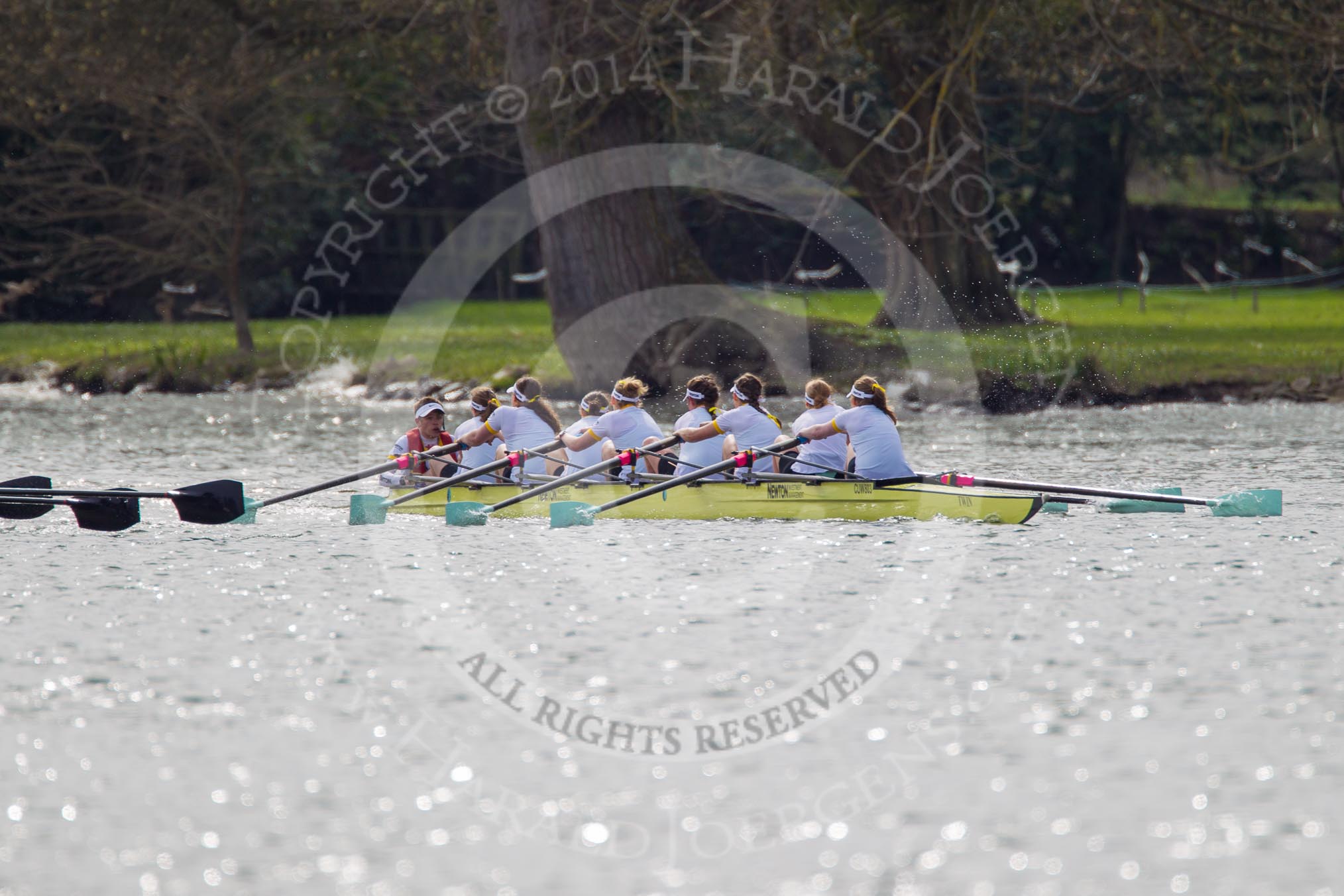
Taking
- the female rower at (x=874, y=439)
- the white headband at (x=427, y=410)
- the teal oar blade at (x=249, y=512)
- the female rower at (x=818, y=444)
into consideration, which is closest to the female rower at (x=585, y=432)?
the white headband at (x=427, y=410)

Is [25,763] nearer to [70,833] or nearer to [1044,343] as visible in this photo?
[70,833]

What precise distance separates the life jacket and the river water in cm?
108

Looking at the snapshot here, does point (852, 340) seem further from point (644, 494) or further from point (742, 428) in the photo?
point (644, 494)

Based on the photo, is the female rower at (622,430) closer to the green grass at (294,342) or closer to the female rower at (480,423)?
the female rower at (480,423)

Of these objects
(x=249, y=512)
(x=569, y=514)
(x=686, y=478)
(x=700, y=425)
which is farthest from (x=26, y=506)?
(x=700, y=425)

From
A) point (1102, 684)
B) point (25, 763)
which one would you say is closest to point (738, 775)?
point (1102, 684)

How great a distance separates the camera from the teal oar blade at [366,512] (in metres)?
15.8

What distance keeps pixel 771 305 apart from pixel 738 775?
75.4ft

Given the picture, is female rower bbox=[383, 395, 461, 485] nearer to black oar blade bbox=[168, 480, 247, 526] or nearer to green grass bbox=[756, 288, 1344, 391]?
black oar blade bbox=[168, 480, 247, 526]

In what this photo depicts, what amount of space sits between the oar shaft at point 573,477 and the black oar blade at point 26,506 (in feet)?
12.7

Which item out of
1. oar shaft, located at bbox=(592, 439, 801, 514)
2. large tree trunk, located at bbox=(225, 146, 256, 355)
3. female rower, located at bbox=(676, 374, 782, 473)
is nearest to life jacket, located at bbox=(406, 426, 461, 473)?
oar shaft, located at bbox=(592, 439, 801, 514)

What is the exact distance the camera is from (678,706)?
895cm

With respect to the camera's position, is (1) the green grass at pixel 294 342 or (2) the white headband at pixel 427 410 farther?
(1) the green grass at pixel 294 342

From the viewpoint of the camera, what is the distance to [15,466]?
67.4 feet
